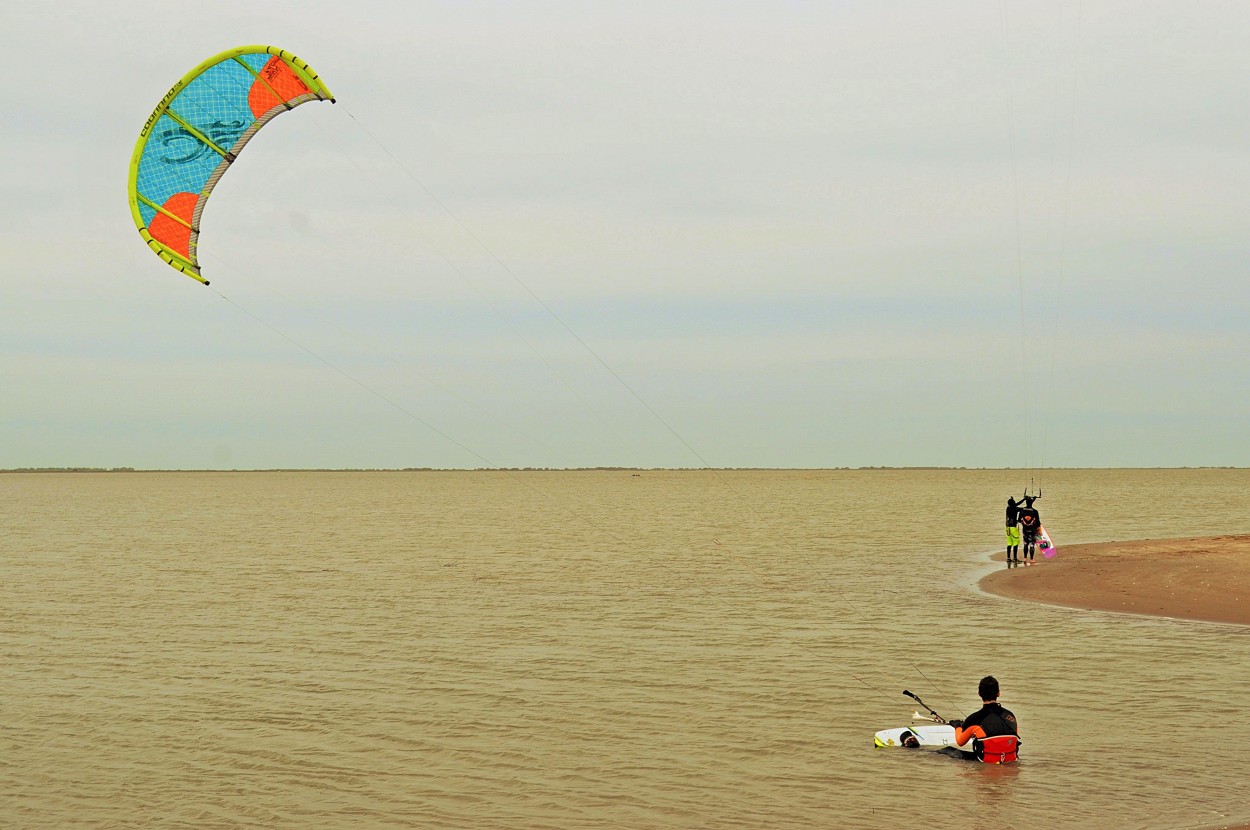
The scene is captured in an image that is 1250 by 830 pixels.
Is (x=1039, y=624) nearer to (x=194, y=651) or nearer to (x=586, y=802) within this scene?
(x=586, y=802)

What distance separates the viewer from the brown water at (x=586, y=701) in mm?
11297

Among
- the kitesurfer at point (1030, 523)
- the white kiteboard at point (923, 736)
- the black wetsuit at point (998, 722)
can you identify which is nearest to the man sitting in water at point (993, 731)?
the black wetsuit at point (998, 722)

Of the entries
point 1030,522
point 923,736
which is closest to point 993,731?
point 923,736

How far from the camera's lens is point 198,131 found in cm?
1906

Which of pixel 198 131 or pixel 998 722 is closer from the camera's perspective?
pixel 998 722

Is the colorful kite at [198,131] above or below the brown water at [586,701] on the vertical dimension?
above

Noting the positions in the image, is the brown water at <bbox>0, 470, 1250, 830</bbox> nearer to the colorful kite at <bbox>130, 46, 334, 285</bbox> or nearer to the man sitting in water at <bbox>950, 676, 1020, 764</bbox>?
the man sitting in water at <bbox>950, 676, 1020, 764</bbox>

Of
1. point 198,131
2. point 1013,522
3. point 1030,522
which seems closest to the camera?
point 198,131

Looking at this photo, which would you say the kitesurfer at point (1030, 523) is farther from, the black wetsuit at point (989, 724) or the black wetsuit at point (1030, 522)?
the black wetsuit at point (989, 724)

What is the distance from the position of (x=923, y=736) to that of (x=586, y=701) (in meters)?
4.88

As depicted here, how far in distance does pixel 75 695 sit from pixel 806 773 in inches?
425

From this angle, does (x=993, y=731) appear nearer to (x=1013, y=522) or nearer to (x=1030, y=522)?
(x=1030, y=522)

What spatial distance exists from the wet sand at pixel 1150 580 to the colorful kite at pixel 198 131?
1891cm

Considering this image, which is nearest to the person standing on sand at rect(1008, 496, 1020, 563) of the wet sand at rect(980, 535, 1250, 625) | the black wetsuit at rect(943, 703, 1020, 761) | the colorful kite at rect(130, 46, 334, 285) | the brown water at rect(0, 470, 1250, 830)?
the wet sand at rect(980, 535, 1250, 625)
